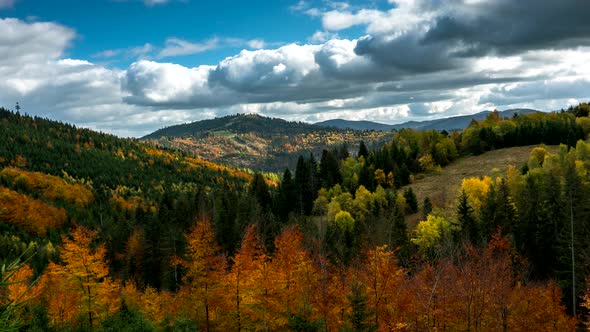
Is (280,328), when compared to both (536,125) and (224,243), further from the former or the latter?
(536,125)

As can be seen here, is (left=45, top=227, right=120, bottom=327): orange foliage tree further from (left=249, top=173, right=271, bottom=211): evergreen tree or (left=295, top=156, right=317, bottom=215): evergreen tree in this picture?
(left=295, top=156, right=317, bottom=215): evergreen tree

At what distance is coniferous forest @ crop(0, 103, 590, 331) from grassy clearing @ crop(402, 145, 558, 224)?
372 cm

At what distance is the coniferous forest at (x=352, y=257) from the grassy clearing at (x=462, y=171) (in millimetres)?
3721

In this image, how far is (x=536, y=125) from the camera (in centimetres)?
13525

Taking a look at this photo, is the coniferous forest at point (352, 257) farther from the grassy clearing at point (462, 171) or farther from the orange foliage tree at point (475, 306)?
the grassy clearing at point (462, 171)

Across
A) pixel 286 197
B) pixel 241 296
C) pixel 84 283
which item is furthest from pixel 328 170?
pixel 84 283

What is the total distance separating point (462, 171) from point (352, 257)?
219 feet

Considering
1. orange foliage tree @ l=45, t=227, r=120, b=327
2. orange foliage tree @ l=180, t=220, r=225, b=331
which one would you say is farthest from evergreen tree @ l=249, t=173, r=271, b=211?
orange foliage tree @ l=45, t=227, r=120, b=327

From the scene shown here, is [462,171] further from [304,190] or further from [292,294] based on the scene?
[292,294]

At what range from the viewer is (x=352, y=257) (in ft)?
220

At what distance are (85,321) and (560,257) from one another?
5434 cm

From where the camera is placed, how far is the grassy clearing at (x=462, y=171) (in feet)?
336

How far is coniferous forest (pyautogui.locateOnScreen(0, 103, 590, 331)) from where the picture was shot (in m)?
32.7

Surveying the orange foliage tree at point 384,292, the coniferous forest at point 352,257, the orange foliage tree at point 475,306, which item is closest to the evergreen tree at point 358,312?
the coniferous forest at point 352,257
